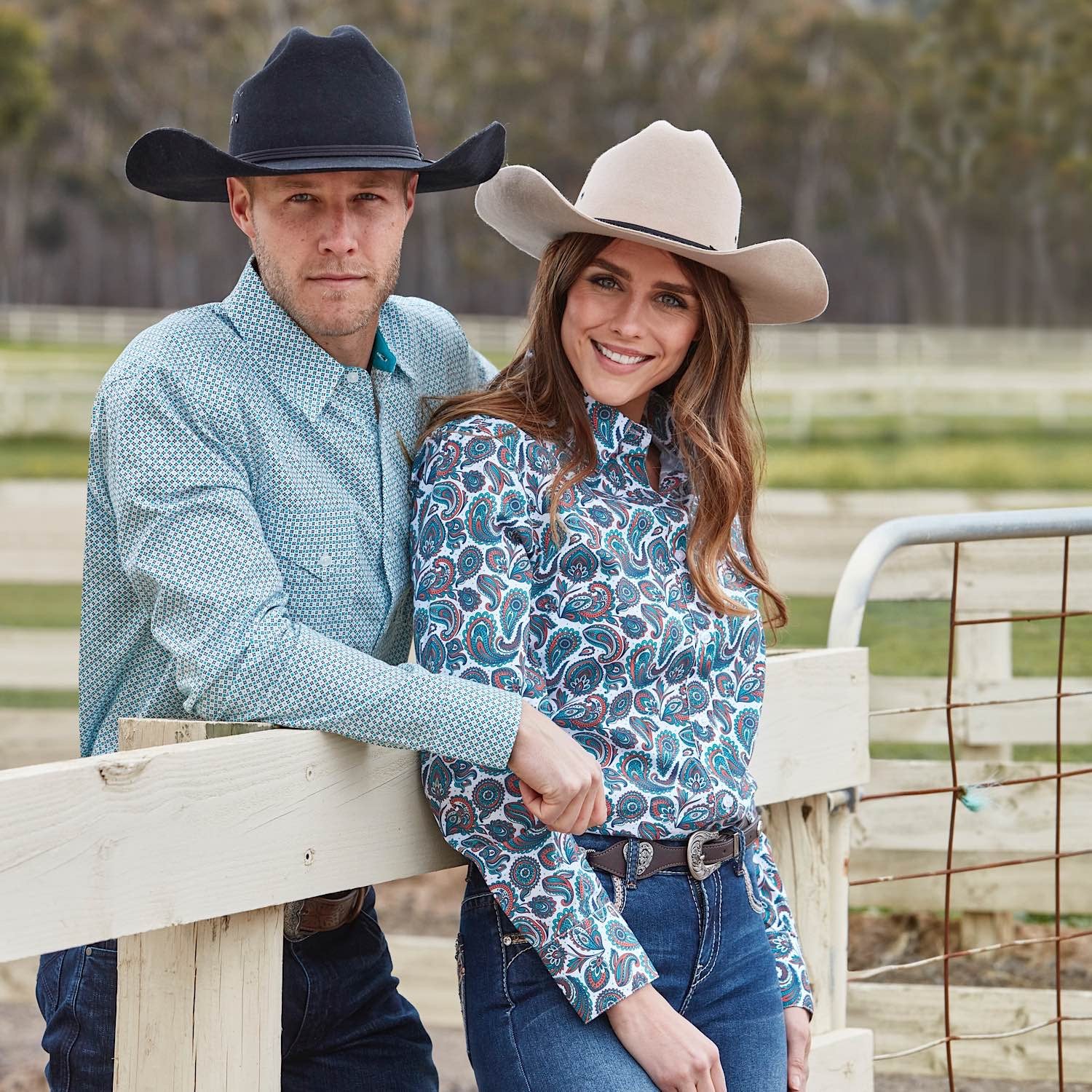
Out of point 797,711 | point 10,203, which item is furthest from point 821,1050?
point 10,203

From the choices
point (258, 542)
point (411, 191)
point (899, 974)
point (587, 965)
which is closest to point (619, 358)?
point (411, 191)

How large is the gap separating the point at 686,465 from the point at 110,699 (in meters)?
0.79

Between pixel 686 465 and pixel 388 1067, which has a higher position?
pixel 686 465

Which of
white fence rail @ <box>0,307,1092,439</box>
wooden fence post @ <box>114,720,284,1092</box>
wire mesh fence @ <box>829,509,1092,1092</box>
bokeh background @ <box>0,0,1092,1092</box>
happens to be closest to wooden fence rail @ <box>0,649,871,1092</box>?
wooden fence post @ <box>114,720,284,1092</box>

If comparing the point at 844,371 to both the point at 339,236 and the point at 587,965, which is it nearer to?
the point at 339,236

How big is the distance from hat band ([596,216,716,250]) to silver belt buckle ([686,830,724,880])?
741mm

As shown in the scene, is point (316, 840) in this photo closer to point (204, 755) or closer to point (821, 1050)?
point (204, 755)

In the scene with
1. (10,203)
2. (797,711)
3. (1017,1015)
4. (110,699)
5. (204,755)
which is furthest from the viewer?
(10,203)

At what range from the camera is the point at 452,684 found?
1.72 meters

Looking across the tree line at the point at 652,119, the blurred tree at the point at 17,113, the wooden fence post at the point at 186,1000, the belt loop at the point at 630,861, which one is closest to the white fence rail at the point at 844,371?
the tree line at the point at 652,119

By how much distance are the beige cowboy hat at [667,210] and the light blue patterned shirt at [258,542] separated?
0.26 m

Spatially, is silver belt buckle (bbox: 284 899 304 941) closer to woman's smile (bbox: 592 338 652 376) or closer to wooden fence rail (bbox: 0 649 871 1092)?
wooden fence rail (bbox: 0 649 871 1092)

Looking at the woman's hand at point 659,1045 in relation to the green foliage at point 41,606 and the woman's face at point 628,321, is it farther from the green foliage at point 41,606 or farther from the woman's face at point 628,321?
the green foliage at point 41,606

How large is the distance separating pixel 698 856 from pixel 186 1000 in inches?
24.2
